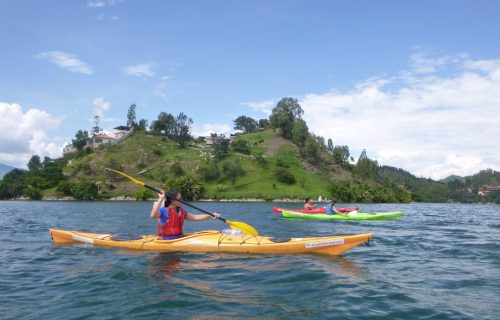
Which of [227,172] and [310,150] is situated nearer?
[227,172]

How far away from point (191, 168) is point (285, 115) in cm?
4156

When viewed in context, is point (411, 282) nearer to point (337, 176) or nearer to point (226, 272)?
point (226, 272)

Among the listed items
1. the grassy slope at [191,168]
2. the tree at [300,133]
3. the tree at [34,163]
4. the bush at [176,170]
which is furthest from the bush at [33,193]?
the tree at [300,133]

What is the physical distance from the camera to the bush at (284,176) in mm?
96750

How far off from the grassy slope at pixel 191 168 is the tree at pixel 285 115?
6.40m

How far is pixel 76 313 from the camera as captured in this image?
284 inches

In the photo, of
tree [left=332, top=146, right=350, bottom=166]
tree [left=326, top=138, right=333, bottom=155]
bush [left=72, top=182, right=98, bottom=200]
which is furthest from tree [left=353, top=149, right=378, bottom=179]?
Answer: bush [left=72, top=182, right=98, bottom=200]

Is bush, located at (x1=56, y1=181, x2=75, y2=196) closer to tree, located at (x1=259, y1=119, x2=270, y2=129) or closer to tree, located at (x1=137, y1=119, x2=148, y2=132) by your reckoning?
tree, located at (x1=137, y1=119, x2=148, y2=132)

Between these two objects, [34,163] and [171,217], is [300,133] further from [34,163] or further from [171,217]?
[171,217]

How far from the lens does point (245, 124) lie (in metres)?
170

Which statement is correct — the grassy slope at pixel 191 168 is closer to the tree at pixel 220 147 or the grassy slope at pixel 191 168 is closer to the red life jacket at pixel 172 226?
the tree at pixel 220 147

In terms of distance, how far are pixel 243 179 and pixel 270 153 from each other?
66.0 feet

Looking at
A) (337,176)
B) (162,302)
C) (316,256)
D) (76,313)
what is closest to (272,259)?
(316,256)

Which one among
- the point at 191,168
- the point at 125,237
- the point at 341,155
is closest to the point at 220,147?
the point at 191,168
